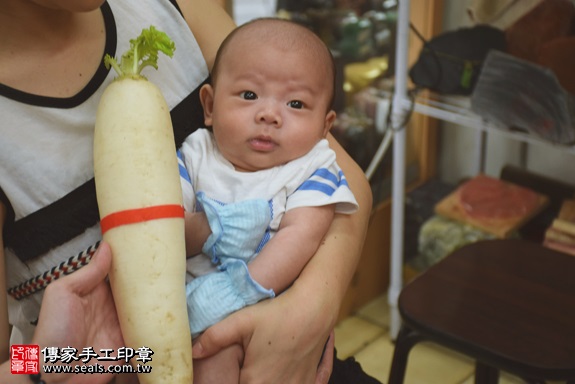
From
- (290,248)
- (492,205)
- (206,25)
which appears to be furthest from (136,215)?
(492,205)

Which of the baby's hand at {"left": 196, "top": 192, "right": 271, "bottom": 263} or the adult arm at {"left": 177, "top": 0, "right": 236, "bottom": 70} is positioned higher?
the adult arm at {"left": 177, "top": 0, "right": 236, "bottom": 70}

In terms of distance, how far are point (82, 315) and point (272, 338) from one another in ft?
0.82

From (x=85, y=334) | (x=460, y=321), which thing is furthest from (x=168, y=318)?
(x=460, y=321)

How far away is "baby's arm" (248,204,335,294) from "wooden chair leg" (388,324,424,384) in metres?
0.48

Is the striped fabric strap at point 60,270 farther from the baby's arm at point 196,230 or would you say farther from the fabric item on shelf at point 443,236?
the fabric item on shelf at point 443,236

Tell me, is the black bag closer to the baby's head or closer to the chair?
the chair

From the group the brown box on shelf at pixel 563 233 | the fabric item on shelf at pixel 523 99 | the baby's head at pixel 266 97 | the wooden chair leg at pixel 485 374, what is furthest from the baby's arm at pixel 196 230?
the brown box on shelf at pixel 563 233

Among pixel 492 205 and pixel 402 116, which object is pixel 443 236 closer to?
pixel 492 205

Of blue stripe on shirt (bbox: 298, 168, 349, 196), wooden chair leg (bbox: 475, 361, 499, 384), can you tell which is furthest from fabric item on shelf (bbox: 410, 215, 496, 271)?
blue stripe on shirt (bbox: 298, 168, 349, 196)

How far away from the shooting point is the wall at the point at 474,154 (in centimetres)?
222

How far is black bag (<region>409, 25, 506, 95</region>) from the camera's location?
1859 mm

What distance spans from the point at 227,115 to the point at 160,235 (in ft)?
0.91

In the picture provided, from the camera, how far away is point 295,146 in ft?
3.69

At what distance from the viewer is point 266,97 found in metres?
1.13
